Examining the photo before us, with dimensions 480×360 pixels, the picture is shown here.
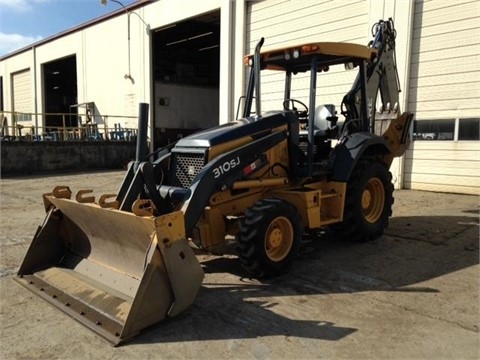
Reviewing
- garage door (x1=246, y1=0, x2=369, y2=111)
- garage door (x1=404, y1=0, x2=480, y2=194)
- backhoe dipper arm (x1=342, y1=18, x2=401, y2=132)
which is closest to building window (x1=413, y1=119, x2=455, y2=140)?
garage door (x1=404, y1=0, x2=480, y2=194)

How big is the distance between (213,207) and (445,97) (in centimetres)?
797

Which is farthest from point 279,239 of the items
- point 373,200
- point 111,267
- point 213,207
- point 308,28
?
point 308,28

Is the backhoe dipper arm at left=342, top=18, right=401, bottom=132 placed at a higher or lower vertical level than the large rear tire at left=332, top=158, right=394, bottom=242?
higher

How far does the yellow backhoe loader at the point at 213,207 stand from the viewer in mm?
3734

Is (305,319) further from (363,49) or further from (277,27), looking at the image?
(277,27)

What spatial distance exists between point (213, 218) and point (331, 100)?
28.6ft

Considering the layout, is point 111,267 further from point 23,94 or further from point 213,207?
point 23,94

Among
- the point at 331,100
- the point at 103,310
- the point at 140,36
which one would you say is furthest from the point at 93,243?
the point at 140,36

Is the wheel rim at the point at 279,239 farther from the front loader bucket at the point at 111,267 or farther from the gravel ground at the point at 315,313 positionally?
the front loader bucket at the point at 111,267

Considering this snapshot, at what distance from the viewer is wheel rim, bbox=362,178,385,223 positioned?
251 inches

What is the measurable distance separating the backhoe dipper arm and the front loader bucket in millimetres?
3707

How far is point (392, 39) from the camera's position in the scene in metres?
7.14

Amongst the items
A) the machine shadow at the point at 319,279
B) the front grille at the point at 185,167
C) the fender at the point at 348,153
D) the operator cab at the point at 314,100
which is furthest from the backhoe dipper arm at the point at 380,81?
the front grille at the point at 185,167

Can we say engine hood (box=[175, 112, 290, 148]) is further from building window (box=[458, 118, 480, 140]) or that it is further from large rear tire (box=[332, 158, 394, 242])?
building window (box=[458, 118, 480, 140])
